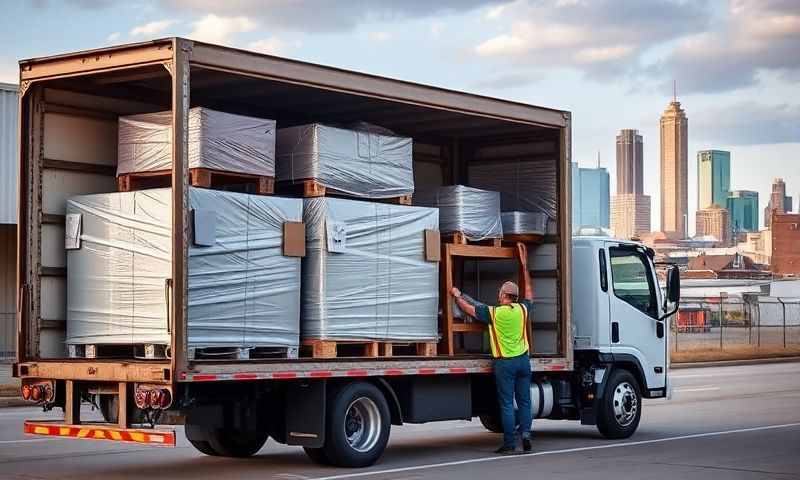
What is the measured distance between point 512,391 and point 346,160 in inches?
123

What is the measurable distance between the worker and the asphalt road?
35 cm

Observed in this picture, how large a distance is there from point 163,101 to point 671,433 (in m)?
7.66

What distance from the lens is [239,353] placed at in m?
11.7

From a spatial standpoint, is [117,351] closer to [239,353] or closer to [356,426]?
[239,353]

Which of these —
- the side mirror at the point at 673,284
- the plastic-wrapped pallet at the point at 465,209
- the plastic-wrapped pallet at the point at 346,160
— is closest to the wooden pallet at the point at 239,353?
the plastic-wrapped pallet at the point at 346,160

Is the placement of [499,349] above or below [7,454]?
above

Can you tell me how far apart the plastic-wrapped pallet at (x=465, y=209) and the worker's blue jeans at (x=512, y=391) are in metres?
1.53

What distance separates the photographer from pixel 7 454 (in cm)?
1383

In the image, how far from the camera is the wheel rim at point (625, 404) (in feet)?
51.5

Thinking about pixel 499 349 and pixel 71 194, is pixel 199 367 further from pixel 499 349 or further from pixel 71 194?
pixel 499 349

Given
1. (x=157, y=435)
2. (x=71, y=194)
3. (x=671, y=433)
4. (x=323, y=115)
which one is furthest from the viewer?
(x=671, y=433)

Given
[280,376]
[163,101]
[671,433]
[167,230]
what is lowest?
[671,433]

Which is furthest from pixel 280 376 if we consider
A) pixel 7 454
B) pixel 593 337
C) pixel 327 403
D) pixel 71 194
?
pixel 593 337

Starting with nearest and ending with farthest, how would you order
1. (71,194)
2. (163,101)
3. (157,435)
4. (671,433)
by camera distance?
(157,435) < (71,194) < (163,101) < (671,433)
